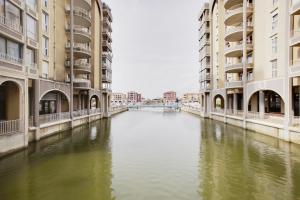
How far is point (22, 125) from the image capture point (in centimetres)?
1509

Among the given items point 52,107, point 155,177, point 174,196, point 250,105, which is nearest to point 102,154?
point 155,177

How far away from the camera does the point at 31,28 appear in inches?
727

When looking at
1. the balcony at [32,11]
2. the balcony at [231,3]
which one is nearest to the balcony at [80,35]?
the balcony at [32,11]

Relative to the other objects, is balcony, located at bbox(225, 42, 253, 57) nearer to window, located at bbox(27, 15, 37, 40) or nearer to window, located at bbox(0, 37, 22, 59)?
window, located at bbox(27, 15, 37, 40)

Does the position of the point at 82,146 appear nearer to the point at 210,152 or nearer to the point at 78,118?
the point at 210,152

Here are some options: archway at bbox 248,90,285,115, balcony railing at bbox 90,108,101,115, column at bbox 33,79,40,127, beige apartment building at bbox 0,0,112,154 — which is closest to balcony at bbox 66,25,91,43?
beige apartment building at bbox 0,0,112,154

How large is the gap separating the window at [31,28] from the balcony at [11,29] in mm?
2153

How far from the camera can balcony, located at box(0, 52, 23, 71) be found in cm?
1329

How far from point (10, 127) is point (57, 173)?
6227 millimetres

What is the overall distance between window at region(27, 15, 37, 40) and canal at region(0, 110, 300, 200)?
9.72 metres

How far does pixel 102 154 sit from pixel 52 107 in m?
16.3

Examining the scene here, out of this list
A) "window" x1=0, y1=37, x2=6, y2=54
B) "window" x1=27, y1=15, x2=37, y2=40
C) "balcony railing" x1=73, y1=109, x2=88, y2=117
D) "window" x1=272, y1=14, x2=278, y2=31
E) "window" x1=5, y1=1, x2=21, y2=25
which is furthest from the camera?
"balcony railing" x1=73, y1=109, x2=88, y2=117

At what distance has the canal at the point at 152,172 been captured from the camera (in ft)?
27.4

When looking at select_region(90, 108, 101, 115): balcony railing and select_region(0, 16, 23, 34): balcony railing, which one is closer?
select_region(0, 16, 23, 34): balcony railing
